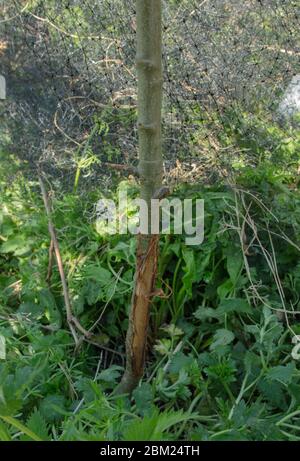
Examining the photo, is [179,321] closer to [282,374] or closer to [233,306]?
[233,306]

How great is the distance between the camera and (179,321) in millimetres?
1675

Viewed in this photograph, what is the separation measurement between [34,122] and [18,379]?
1377 mm

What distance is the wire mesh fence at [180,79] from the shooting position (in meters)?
2.12

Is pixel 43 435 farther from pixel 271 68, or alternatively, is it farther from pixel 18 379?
pixel 271 68

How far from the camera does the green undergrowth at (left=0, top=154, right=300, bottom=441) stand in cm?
135

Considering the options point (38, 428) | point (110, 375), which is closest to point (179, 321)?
point (110, 375)

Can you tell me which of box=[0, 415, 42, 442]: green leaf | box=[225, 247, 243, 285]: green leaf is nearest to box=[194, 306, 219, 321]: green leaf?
box=[225, 247, 243, 285]: green leaf

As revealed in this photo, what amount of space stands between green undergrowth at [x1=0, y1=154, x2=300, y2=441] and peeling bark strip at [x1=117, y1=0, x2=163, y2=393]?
51 millimetres

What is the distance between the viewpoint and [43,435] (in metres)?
1.07

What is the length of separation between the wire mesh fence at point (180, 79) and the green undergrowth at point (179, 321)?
231mm

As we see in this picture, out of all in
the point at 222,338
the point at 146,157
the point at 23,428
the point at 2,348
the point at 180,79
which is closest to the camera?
the point at 23,428

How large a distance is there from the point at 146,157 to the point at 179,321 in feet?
1.87

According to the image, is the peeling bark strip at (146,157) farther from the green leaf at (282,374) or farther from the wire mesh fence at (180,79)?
the wire mesh fence at (180,79)
